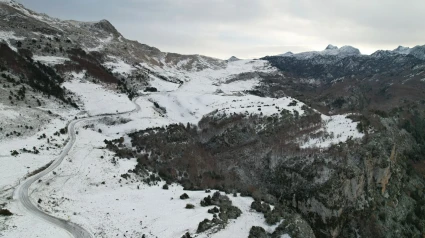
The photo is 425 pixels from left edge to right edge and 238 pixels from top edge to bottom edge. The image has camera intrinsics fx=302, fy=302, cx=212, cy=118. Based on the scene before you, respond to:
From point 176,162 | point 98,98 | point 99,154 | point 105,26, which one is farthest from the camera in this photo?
point 105,26

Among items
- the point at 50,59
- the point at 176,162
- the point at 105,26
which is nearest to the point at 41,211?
the point at 176,162

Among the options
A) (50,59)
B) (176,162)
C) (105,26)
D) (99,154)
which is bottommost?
(176,162)

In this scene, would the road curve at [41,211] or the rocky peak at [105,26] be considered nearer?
the road curve at [41,211]

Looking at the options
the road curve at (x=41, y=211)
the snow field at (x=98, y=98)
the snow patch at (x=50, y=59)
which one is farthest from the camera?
the snow patch at (x=50, y=59)

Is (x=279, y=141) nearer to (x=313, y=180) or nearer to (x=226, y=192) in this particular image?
(x=313, y=180)

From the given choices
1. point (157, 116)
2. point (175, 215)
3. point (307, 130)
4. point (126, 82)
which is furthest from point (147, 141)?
point (126, 82)

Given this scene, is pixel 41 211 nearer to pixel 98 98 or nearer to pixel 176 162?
pixel 176 162

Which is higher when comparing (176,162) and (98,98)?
(98,98)

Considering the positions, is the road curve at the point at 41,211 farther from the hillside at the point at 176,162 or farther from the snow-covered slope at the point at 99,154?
the snow-covered slope at the point at 99,154

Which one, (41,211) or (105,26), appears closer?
(41,211)

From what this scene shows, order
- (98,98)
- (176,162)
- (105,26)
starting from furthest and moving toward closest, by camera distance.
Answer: (105,26) < (98,98) < (176,162)

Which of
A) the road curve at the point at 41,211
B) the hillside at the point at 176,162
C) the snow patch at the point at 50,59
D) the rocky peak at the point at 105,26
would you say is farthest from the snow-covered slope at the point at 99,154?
the rocky peak at the point at 105,26
